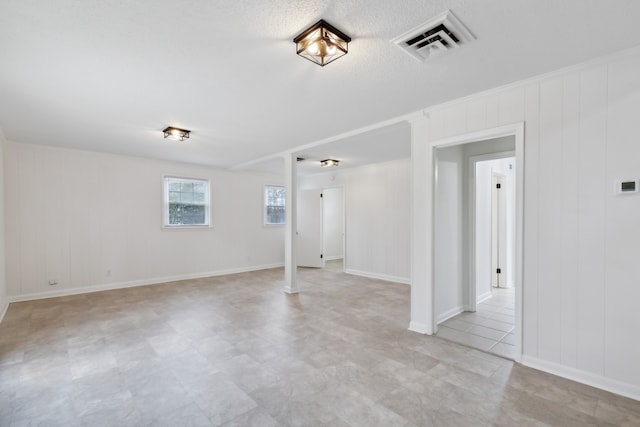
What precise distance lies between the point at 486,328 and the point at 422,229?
57.4 inches

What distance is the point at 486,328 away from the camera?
11.6 feet

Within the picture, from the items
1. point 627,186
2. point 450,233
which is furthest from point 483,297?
point 627,186

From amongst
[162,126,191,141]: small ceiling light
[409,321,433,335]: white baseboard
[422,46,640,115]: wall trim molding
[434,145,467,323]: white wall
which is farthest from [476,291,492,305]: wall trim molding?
[162,126,191,141]: small ceiling light

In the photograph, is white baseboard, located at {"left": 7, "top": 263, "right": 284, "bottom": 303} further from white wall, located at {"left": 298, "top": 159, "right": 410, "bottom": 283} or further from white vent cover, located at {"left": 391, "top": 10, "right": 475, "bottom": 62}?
white vent cover, located at {"left": 391, "top": 10, "right": 475, "bottom": 62}

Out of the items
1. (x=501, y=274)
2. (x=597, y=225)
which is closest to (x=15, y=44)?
(x=597, y=225)

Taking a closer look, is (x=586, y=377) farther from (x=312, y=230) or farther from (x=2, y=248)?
(x=2, y=248)

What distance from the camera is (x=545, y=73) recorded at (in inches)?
96.5

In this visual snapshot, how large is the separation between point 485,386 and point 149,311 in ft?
13.8

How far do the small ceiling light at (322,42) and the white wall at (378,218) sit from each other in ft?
14.1

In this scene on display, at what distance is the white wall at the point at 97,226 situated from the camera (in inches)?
189

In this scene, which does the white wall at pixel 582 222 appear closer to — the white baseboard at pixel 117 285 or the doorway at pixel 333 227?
the white baseboard at pixel 117 285

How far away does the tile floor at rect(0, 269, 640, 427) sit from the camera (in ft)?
6.54

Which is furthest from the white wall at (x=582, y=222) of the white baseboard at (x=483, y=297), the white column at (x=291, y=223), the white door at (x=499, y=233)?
the white column at (x=291, y=223)

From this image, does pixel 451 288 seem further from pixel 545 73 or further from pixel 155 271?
pixel 155 271
